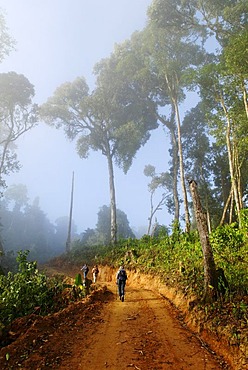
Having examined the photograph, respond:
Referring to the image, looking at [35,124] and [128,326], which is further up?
[35,124]

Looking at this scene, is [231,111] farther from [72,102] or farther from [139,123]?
[72,102]

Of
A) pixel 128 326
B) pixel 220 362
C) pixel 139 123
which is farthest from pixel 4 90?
pixel 220 362

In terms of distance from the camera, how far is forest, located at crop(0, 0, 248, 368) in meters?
9.11

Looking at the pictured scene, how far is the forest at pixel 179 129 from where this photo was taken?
359 inches

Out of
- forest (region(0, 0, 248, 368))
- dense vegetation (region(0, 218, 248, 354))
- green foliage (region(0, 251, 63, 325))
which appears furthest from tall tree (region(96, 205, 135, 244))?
green foliage (region(0, 251, 63, 325))

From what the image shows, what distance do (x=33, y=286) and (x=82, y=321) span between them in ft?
10.0

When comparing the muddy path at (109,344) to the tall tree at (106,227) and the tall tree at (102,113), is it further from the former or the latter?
the tall tree at (106,227)

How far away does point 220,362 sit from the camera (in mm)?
4977

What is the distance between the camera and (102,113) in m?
30.9

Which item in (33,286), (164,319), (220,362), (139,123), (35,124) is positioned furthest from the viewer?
(35,124)

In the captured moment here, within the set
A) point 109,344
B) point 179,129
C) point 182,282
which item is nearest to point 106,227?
point 179,129

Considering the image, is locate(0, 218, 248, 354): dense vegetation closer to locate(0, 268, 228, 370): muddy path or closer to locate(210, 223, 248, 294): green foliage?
locate(210, 223, 248, 294): green foliage

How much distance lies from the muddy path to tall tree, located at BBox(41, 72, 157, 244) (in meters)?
23.2

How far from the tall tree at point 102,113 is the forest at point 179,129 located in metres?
0.12
